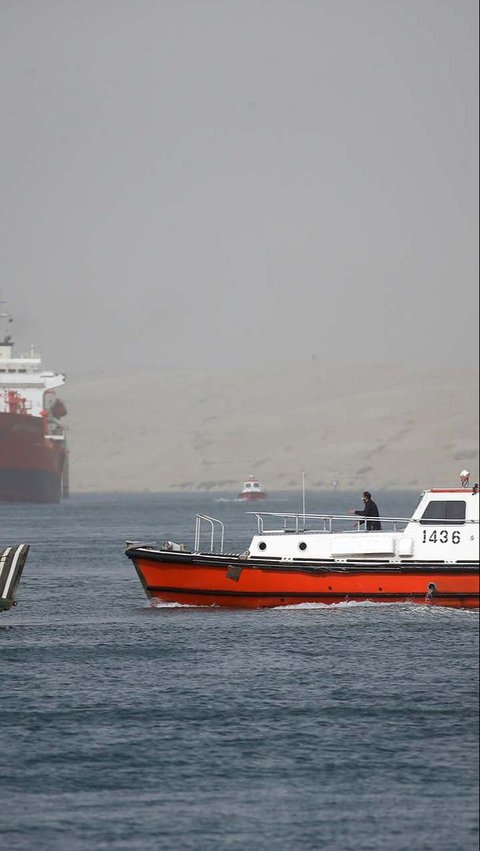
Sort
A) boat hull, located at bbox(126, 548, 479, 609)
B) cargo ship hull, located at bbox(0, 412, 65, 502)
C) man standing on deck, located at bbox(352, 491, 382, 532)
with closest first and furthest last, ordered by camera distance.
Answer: boat hull, located at bbox(126, 548, 479, 609), man standing on deck, located at bbox(352, 491, 382, 532), cargo ship hull, located at bbox(0, 412, 65, 502)

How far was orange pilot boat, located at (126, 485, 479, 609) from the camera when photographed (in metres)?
37.8

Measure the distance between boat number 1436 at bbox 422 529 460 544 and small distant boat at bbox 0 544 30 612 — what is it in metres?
10.8

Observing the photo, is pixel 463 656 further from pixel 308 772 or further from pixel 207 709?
pixel 308 772

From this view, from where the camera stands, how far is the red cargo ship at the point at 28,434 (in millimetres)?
140250

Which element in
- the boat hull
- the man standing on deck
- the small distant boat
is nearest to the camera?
the boat hull

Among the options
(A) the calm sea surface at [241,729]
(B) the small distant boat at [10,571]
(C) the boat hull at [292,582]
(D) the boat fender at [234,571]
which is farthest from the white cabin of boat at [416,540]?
(B) the small distant boat at [10,571]

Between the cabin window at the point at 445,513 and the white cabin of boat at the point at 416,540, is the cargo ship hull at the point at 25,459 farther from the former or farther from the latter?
the cabin window at the point at 445,513

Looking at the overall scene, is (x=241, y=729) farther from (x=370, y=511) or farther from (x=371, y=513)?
(x=371, y=513)

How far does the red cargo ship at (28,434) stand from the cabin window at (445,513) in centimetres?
10391

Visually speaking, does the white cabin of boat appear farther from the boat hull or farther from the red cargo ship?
the red cargo ship

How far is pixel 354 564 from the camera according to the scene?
38.2 meters

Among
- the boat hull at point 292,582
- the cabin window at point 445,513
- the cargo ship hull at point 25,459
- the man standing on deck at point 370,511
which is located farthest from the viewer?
the cargo ship hull at point 25,459

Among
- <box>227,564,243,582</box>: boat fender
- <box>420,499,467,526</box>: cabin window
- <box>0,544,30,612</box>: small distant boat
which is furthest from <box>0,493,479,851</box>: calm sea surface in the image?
<box>420,499,467,526</box>: cabin window

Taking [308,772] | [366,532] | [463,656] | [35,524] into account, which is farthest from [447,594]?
[35,524]
